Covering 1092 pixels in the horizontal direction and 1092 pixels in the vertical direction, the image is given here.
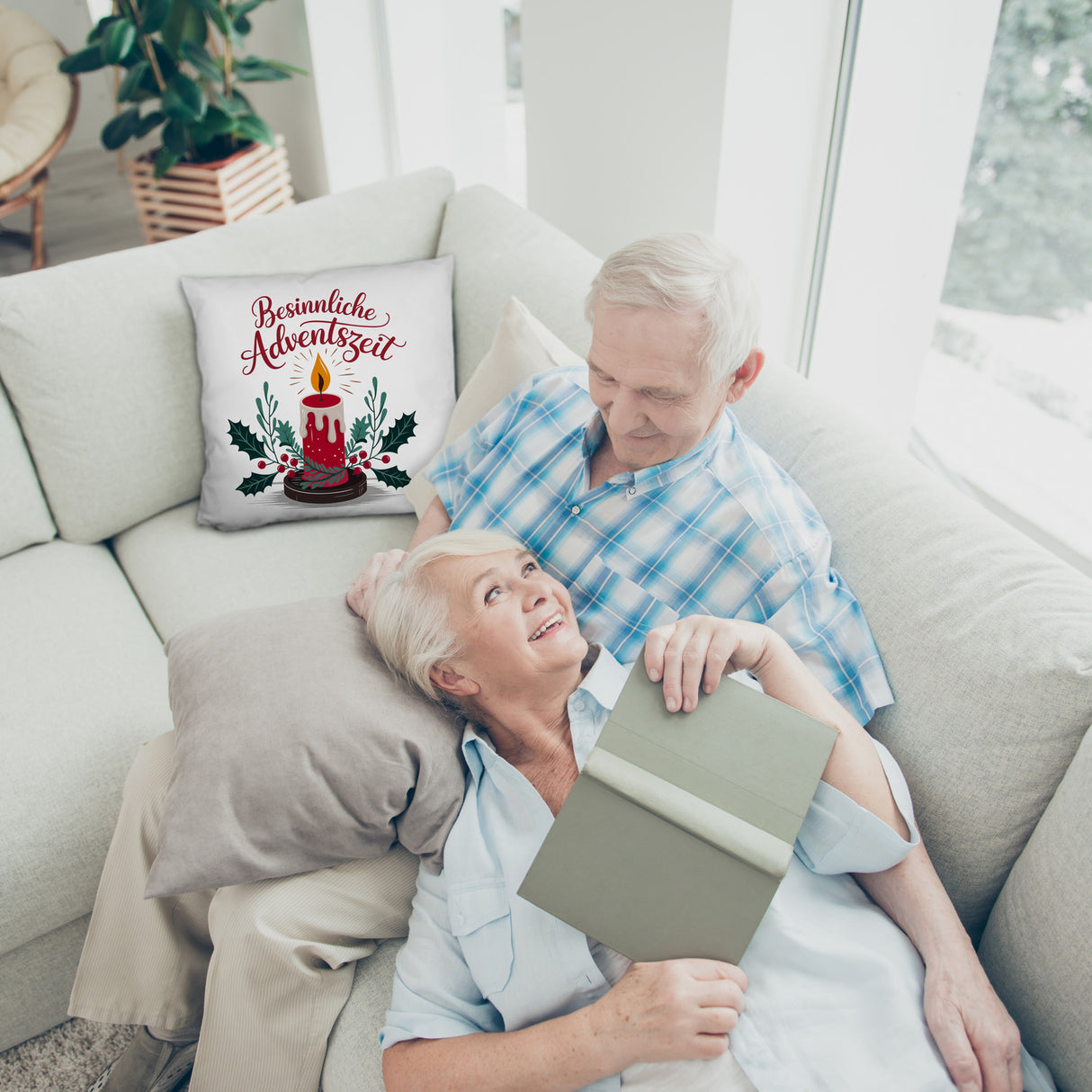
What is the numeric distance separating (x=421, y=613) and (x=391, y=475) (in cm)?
72

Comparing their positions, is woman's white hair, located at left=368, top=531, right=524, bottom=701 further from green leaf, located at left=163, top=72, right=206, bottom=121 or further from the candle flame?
green leaf, located at left=163, top=72, right=206, bottom=121

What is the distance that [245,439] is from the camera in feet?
5.44

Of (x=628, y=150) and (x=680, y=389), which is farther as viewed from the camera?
(x=628, y=150)

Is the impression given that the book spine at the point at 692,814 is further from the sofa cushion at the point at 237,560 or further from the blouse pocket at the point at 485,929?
the sofa cushion at the point at 237,560

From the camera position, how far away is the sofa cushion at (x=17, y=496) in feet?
5.31

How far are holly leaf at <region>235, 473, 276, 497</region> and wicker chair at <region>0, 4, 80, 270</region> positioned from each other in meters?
2.37

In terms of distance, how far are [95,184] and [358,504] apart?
4.32 metres

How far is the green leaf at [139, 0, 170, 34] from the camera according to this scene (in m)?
2.57

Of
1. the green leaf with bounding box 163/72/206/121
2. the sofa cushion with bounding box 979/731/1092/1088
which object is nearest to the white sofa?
the sofa cushion with bounding box 979/731/1092/1088

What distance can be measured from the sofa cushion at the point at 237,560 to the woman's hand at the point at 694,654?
0.79 metres

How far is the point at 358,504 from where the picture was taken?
1766 millimetres

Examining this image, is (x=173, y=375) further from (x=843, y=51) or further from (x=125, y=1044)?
(x=843, y=51)

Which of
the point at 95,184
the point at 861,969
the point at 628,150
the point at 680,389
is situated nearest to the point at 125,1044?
the point at 861,969

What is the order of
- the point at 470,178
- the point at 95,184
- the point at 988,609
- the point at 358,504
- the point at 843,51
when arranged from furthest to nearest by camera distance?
1. the point at 95,184
2. the point at 470,178
3. the point at 358,504
4. the point at 843,51
5. the point at 988,609
